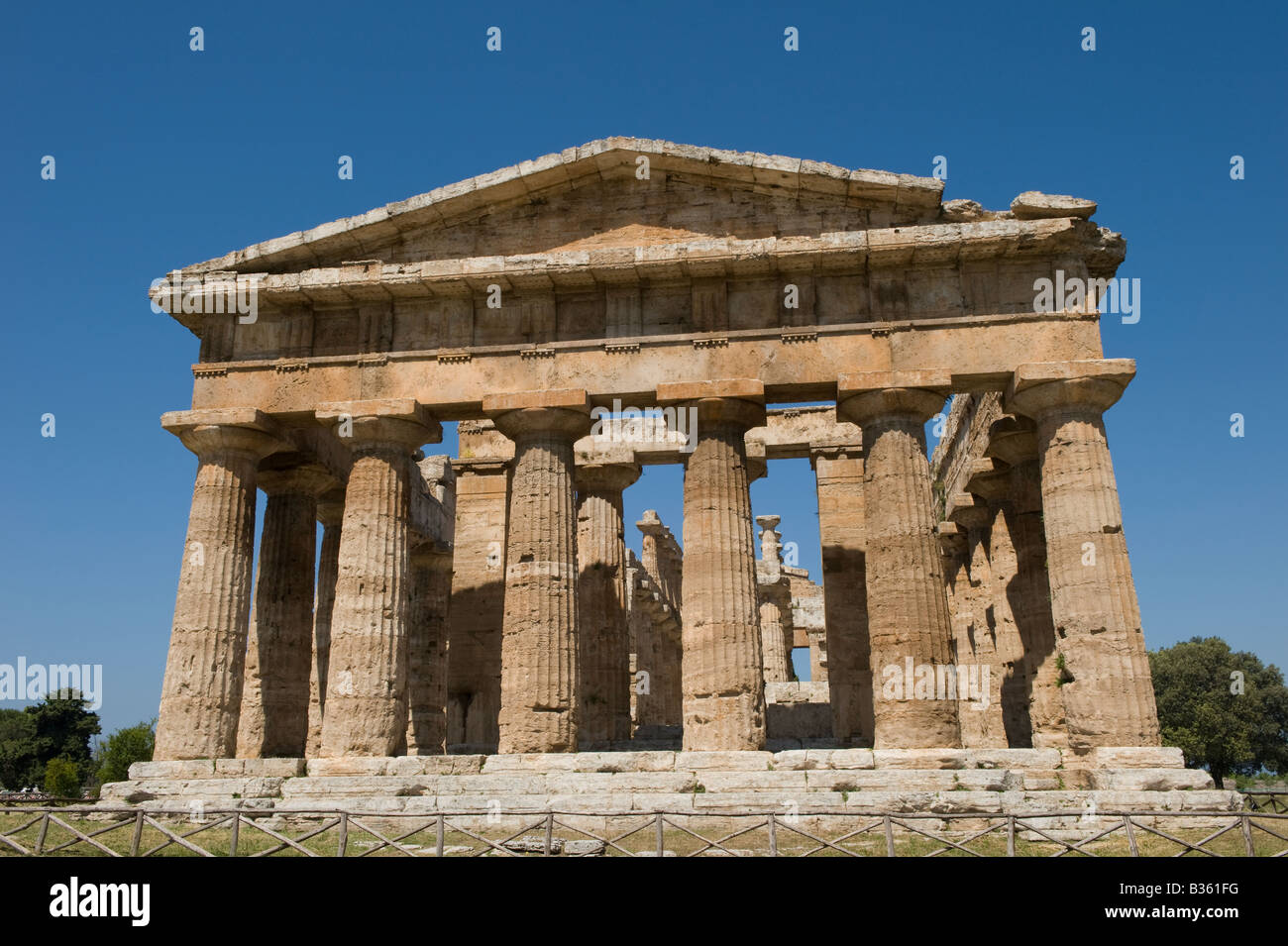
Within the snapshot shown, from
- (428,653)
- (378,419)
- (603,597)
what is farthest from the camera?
(428,653)

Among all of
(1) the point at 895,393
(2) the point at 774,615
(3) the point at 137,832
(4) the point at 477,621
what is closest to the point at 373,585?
(4) the point at 477,621

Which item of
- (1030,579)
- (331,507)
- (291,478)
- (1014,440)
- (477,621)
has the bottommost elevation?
(477,621)

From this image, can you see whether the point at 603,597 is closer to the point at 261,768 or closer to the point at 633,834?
the point at 261,768

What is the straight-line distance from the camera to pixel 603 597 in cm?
2520

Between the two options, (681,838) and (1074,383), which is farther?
(1074,383)

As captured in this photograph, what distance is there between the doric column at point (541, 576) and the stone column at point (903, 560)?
5.38 meters

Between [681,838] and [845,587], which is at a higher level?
[845,587]

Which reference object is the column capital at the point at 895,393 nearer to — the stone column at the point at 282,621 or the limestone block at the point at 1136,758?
the limestone block at the point at 1136,758

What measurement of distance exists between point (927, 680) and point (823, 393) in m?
5.67

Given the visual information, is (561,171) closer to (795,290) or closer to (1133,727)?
(795,290)

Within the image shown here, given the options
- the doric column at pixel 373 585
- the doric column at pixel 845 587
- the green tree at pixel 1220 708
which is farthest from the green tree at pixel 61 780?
the green tree at pixel 1220 708

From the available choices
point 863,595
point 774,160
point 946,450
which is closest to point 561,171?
point 774,160

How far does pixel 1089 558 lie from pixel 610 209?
1109 centimetres

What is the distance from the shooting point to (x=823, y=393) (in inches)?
794
